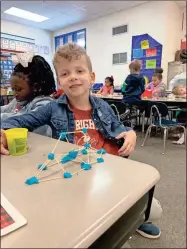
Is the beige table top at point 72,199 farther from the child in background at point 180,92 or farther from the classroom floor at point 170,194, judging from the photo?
the child in background at point 180,92

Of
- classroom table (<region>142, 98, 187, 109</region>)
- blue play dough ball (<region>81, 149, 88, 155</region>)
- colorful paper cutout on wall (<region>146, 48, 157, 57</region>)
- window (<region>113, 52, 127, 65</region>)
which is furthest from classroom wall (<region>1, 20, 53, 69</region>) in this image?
blue play dough ball (<region>81, 149, 88, 155</region>)

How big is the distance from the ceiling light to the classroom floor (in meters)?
3.77

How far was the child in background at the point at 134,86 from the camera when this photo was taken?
103 inches

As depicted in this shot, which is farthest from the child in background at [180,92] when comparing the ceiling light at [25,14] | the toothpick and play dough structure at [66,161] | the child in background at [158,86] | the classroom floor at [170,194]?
the ceiling light at [25,14]

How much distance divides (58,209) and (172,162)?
173 cm

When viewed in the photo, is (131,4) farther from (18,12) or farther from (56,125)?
(56,125)

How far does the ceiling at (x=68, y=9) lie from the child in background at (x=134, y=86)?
6.07 feet

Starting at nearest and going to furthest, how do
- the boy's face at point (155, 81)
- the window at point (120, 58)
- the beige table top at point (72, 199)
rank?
the beige table top at point (72, 199) → the boy's face at point (155, 81) → the window at point (120, 58)

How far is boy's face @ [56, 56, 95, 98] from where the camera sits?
0.71m

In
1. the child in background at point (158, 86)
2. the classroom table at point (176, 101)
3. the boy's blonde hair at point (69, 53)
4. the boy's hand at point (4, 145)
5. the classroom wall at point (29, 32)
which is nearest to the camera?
the boy's hand at point (4, 145)

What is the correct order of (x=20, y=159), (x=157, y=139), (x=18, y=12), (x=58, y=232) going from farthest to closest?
(x=18, y=12) < (x=157, y=139) < (x=20, y=159) < (x=58, y=232)

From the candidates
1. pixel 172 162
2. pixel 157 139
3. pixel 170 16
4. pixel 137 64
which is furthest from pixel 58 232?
pixel 170 16

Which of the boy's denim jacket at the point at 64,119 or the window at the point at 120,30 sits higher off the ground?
the window at the point at 120,30

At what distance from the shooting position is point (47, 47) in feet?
18.1
